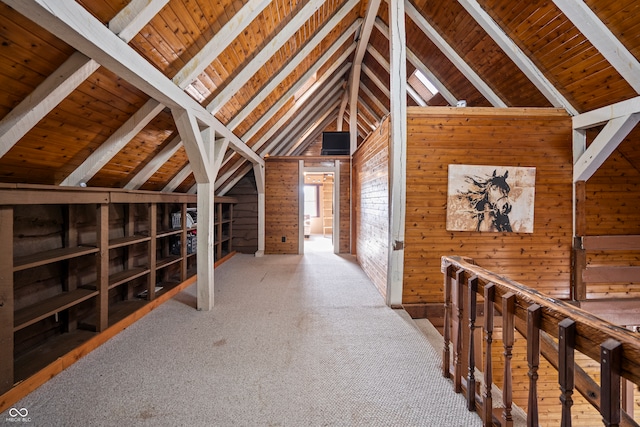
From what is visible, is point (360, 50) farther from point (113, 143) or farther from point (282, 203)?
point (113, 143)

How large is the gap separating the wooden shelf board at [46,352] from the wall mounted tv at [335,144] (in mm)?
5248

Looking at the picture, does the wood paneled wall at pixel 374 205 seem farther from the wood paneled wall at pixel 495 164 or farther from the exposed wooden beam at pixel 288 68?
the exposed wooden beam at pixel 288 68

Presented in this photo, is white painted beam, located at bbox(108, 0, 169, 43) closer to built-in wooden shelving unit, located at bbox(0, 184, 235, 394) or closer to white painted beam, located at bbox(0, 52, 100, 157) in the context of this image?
white painted beam, located at bbox(0, 52, 100, 157)

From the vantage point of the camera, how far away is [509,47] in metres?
2.76

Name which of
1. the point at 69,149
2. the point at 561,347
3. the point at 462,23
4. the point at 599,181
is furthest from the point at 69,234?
the point at 599,181

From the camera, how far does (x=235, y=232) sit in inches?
247

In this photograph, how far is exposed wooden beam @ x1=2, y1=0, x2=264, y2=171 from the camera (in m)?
1.21

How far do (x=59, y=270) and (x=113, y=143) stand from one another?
1255 mm

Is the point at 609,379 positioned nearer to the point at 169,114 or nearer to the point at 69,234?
the point at 169,114

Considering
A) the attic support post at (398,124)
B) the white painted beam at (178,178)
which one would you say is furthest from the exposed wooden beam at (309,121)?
the attic support post at (398,124)

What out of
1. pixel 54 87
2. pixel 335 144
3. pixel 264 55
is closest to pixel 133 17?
pixel 54 87

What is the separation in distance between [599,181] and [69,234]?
610 cm

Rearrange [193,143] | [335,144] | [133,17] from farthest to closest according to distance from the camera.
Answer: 1. [335,144]
2. [193,143]
3. [133,17]

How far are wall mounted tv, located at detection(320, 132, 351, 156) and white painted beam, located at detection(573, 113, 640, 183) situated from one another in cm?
414
